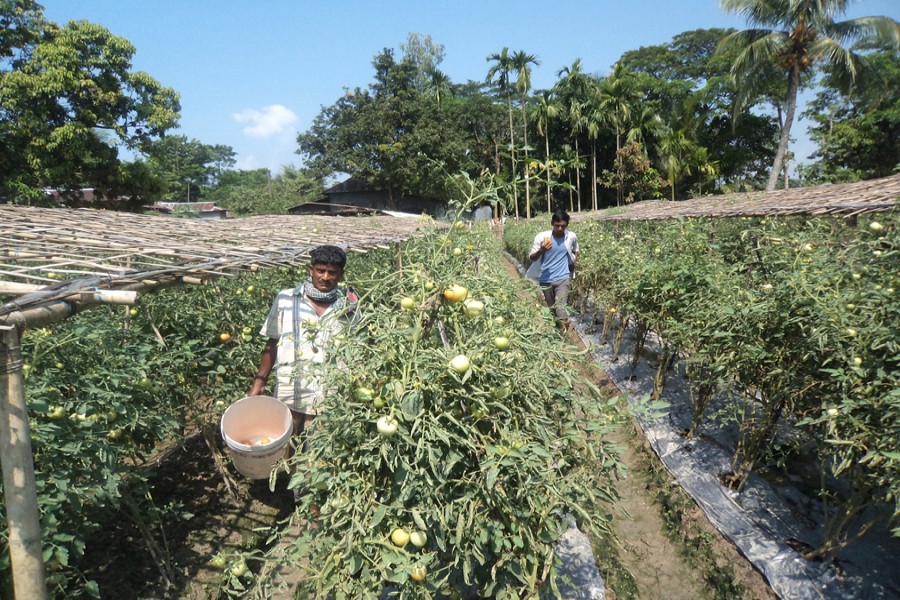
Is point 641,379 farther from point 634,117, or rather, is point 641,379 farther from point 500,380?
point 634,117

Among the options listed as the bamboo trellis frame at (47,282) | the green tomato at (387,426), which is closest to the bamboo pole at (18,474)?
the bamboo trellis frame at (47,282)

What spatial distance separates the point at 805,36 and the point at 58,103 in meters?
22.0

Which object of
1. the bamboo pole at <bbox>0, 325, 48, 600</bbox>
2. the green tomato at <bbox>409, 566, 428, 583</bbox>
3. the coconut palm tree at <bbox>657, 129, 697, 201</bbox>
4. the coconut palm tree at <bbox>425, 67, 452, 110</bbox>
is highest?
the coconut palm tree at <bbox>425, 67, 452, 110</bbox>

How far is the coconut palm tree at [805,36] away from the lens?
16.1m

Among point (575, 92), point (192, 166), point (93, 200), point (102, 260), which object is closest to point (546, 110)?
point (575, 92)

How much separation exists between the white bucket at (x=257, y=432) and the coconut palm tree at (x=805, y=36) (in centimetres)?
2005

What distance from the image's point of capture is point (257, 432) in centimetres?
264

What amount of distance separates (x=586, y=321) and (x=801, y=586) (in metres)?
5.60

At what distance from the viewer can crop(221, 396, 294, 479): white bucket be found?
237 centimetres

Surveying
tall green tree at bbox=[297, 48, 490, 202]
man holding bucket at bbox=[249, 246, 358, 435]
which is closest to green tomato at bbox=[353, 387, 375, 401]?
man holding bucket at bbox=[249, 246, 358, 435]

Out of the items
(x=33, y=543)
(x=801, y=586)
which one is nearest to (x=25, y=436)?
(x=33, y=543)

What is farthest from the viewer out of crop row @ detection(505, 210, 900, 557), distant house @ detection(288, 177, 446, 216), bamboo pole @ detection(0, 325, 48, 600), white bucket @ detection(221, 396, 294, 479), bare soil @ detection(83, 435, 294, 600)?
distant house @ detection(288, 177, 446, 216)

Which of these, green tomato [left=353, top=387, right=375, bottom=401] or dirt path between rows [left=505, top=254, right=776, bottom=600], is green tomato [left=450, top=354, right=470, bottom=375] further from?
dirt path between rows [left=505, top=254, right=776, bottom=600]

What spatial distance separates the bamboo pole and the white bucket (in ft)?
2.98
